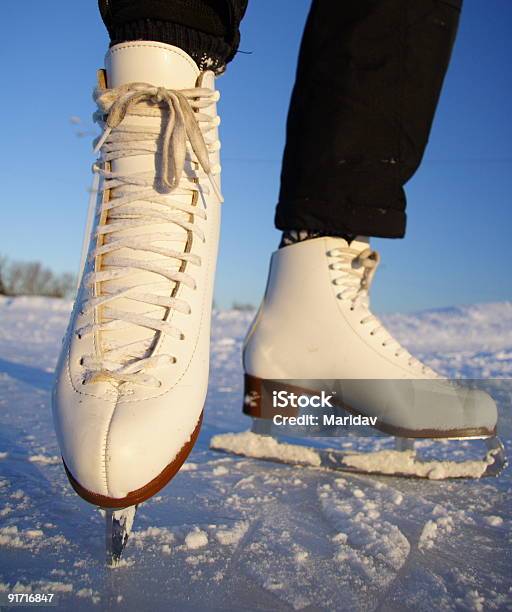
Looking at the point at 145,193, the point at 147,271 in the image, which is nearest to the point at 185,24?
the point at 145,193

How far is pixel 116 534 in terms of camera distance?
554mm

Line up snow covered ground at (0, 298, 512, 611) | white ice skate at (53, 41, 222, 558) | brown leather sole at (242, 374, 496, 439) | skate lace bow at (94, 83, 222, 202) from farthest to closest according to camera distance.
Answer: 1. brown leather sole at (242, 374, 496, 439)
2. skate lace bow at (94, 83, 222, 202)
3. white ice skate at (53, 41, 222, 558)
4. snow covered ground at (0, 298, 512, 611)

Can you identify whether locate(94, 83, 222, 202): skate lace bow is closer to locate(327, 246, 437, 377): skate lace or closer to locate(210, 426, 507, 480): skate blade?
locate(327, 246, 437, 377): skate lace

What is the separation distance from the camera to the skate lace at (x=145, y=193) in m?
0.71

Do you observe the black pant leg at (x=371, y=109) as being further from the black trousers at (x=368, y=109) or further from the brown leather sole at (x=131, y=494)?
the brown leather sole at (x=131, y=494)

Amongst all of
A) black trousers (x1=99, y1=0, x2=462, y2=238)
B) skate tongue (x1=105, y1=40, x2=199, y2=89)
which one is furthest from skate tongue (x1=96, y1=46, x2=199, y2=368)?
black trousers (x1=99, y1=0, x2=462, y2=238)

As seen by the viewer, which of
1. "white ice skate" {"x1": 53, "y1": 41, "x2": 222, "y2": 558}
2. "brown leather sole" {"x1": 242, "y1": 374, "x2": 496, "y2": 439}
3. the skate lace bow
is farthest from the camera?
"brown leather sole" {"x1": 242, "y1": 374, "x2": 496, "y2": 439}

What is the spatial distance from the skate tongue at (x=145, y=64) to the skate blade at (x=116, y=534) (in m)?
0.60

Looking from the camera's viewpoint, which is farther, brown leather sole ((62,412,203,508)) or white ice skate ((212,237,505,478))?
white ice skate ((212,237,505,478))

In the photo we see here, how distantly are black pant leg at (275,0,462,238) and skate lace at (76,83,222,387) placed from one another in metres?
0.31

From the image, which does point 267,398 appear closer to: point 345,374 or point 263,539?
point 345,374

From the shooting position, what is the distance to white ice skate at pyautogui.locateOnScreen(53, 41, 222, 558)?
612 mm

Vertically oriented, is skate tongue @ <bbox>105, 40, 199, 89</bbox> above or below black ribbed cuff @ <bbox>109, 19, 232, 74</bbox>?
below

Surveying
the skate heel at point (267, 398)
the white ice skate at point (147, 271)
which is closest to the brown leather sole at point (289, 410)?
the skate heel at point (267, 398)
